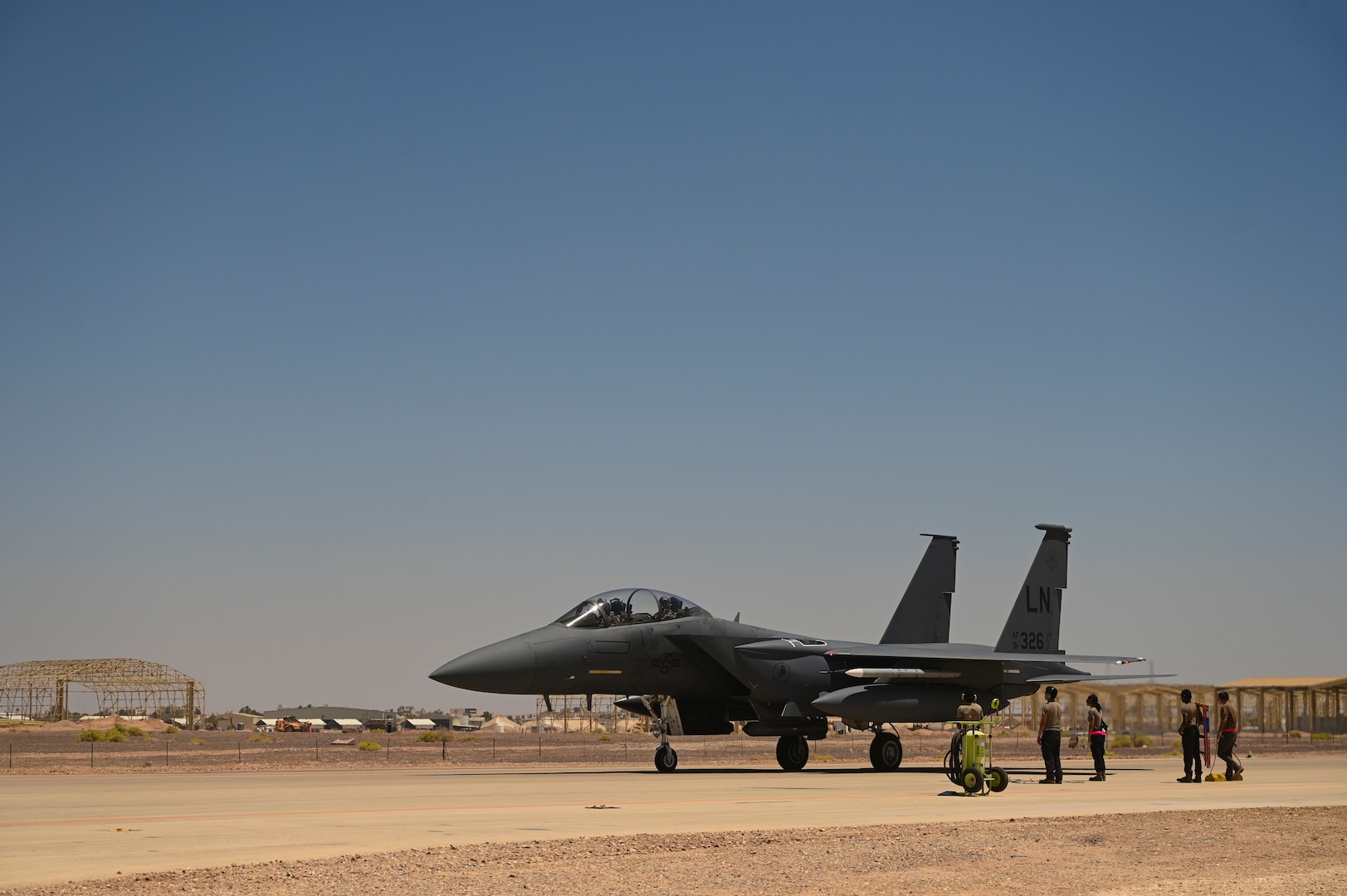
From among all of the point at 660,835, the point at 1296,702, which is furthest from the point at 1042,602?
the point at 1296,702

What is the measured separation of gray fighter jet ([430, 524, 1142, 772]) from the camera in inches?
846

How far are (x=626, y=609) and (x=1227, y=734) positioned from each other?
10.1 m

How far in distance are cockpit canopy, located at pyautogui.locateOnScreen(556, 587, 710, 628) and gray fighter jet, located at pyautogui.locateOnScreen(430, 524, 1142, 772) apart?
0.02m

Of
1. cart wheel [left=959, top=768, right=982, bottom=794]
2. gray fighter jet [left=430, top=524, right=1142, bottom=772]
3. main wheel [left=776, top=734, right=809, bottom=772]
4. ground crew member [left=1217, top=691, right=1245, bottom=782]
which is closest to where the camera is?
cart wheel [left=959, top=768, right=982, bottom=794]

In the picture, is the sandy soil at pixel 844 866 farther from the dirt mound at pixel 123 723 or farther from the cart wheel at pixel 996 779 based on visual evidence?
the dirt mound at pixel 123 723

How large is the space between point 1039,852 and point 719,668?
13.2 meters

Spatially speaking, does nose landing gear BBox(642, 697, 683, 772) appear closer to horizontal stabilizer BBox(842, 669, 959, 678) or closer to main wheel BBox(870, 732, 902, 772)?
horizontal stabilizer BBox(842, 669, 959, 678)

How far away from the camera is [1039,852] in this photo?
33.9 feet

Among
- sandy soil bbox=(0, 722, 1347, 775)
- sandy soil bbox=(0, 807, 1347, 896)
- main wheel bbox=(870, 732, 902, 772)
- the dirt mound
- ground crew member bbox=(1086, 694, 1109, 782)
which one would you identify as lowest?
the dirt mound

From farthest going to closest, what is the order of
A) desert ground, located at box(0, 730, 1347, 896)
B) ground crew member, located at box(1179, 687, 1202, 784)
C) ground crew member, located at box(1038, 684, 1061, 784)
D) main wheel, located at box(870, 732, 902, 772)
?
main wheel, located at box(870, 732, 902, 772) → ground crew member, located at box(1179, 687, 1202, 784) → ground crew member, located at box(1038, 684, 1061, 784) → desert ground, located at box(0, 730, 1347, 896)

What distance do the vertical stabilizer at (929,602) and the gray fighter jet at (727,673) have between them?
10.2 feet

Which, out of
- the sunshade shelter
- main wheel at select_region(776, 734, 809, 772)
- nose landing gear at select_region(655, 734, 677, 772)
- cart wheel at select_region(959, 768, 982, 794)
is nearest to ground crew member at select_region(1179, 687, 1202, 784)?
cart wheel at select_region(959, 768, 982, 794)

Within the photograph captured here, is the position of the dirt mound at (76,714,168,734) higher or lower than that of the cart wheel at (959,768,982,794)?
lower

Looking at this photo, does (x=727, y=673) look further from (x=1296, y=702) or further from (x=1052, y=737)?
(x=1296, y=702)
